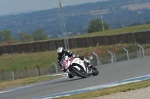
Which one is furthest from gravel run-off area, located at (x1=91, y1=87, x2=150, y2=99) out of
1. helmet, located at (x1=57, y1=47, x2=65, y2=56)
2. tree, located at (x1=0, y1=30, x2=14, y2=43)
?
tree, located at (x1=0, y1=30, x2=14, y2=43)

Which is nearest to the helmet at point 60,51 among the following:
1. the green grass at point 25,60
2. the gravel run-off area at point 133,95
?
the gravel run-off area at point 133,95

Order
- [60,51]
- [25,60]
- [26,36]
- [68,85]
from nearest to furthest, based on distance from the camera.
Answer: [68,85] → [60,51] → [25,60] → [26,36]

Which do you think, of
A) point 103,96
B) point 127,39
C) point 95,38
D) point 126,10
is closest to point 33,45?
point 95,38

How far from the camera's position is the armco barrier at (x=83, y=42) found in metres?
56.8

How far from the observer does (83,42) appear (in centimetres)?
6450

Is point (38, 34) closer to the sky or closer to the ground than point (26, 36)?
closer to the ground

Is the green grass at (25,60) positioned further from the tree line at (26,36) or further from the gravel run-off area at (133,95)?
the gravel run-off area at (133,95)

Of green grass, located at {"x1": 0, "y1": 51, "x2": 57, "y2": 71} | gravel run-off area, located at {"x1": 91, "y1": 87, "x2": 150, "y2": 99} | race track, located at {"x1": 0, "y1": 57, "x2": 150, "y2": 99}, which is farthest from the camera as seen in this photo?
green grass, located at {"x1": 0, "y1": 51, "x2": 57, "y2": 71}

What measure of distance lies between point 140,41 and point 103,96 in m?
44.0

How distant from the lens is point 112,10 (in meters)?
180

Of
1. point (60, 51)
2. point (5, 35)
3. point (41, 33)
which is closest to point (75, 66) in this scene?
point (60, 51)

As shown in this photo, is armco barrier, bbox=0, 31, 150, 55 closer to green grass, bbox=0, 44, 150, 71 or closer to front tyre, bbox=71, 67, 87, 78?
green grass, bbox=0, 44, 150, 71

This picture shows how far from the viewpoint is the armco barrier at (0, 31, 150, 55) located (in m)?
56.8

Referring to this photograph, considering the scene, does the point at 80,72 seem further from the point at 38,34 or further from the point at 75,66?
the point at 38,34
